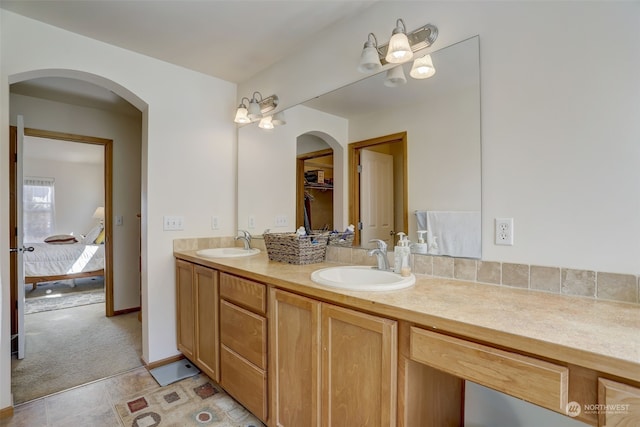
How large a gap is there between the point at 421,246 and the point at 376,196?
0.41 metres

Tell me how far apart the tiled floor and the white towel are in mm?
1984

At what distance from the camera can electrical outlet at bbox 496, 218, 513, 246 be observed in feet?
4.27

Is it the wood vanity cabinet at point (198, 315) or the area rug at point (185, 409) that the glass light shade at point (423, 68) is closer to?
the wood vanity cabinet at point (198, 315)

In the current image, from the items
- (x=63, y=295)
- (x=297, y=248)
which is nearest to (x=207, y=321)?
(x=297, y=248)

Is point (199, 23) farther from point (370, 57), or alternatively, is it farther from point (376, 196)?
point (376, 196)

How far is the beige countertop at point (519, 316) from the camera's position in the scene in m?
0.72

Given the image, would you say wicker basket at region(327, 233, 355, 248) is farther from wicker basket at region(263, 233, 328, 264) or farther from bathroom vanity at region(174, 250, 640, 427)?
bathroom vanity at region(174, 250, 640, 427)

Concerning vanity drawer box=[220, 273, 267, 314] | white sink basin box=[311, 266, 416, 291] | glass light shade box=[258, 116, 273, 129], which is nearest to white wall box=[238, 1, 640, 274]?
white sink basin box=[311, 266, 416, 291]

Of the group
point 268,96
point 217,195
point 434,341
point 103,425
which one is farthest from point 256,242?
point 434,341

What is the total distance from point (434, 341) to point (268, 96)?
2.16m

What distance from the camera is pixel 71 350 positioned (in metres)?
2.67

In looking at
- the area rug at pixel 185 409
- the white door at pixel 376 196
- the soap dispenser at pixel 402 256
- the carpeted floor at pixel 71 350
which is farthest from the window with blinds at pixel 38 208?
the soap dispenser at pixel 402 256

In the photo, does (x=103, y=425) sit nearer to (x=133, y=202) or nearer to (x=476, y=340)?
(x=476, y=340)

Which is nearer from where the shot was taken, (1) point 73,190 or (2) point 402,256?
(2) point 402,256
